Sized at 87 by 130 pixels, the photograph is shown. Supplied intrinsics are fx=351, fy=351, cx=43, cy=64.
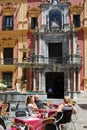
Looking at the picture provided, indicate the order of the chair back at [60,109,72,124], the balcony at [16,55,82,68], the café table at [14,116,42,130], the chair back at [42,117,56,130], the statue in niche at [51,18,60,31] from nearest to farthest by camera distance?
the chair back at [42,117,56,130]
the café table at [14,116,42,130]
the chair back at [60,109,72,124]
the balcony at [16,55,82,68]
the statue in niche at [51,18,60,31]

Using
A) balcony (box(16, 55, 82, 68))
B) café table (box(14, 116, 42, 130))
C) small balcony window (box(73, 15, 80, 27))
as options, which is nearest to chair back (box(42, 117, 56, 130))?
café table (box(14, 116, 42, 130))

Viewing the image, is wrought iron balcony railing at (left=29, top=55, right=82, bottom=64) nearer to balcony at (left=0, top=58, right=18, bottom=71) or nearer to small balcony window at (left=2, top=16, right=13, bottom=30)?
balcony at (left=0, top=58, right=18, bottom=71)

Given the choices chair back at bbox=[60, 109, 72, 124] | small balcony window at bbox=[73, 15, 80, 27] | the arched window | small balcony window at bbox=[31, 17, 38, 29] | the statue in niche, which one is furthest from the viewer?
small balcony window at bbox=[31, 17, 38, 29]

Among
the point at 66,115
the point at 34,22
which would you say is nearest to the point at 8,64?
the point at 34,22

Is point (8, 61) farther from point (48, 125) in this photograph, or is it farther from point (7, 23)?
point (48, 125)

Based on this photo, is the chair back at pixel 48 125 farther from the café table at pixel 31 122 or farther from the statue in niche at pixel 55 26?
the statue in niche at pixel 55 26

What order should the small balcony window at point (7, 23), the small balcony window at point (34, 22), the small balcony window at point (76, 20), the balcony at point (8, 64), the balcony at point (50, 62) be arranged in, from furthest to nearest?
the small balcony window at point (7, 23)
the small balcony window at point (34, 22)
the small balcony window at point (76, 20)
the balcony at point (8, 64)
the balcony at point (50, 62)

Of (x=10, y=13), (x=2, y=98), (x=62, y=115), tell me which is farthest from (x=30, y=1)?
(x=62, y=115)

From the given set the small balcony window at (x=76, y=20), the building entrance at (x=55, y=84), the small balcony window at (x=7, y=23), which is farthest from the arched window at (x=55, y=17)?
the building entrance at (x=55, y=84)

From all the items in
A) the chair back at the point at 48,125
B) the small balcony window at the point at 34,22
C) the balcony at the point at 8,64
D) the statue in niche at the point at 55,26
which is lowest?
the chair back at the point at 48,125

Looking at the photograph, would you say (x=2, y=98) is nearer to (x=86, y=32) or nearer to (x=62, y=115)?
(x=62, y=115)

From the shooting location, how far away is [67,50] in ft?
111

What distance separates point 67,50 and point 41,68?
10.2ft

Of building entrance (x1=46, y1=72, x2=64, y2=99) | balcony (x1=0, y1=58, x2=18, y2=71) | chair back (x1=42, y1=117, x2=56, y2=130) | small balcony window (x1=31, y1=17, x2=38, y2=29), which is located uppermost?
small balcony window (x1=31, y1=17, x2=38, y2=29)
